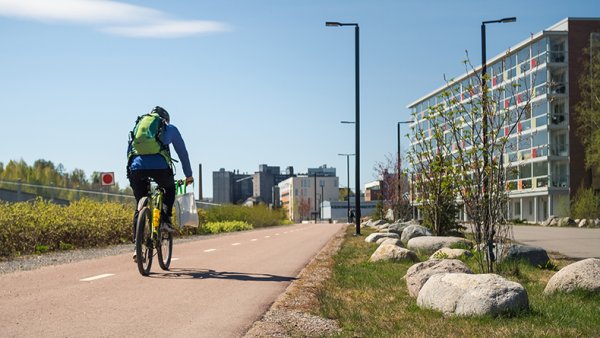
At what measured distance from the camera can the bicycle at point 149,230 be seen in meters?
9.92

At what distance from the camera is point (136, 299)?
791 cm

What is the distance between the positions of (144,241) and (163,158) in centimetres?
102

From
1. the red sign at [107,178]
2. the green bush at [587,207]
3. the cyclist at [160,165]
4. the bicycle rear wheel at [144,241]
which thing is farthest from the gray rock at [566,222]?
the bicycle rear wheel at [144,241]

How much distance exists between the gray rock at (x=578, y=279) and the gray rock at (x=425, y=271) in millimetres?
988

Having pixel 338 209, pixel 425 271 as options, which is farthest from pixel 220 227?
pixel 338 209

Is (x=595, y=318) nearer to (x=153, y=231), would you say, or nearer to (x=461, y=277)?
(x=461, y=277)

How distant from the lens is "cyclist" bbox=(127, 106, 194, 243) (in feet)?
33.7

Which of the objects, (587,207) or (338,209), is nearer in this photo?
(587,207)

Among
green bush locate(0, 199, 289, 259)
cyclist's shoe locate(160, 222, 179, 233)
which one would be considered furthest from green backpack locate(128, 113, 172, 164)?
green bush locate(0, 199, 289, 259)

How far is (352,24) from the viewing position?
3173 centimetres

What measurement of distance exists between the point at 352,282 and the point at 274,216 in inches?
2319

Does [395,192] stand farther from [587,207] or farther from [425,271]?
[425,271]

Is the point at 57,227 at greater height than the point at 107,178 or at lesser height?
lesser

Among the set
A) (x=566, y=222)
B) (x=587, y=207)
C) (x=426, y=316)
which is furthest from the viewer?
(x=587, y=207)
